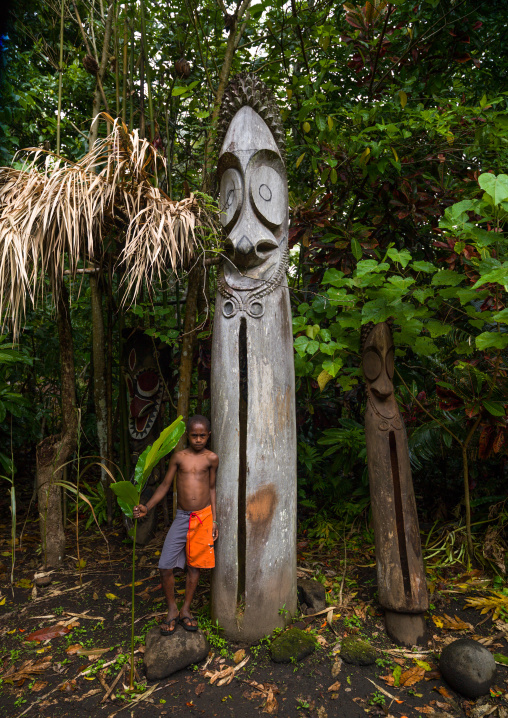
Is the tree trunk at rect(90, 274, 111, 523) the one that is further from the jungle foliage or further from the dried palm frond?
the dried palm frond

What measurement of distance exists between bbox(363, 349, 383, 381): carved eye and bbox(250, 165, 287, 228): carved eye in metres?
0.91

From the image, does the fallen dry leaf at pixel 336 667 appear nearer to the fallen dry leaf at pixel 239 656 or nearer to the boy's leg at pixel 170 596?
the fallen dry leaf at pixel 239 656

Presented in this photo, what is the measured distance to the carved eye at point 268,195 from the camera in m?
2.56

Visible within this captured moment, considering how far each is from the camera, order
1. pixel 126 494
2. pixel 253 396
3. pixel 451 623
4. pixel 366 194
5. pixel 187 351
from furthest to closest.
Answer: pixel 366 194, pixel 187 351, pixel 451 623, pixel 253 396, pixel 126 494

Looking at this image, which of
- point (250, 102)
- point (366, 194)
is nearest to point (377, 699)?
point (250, 102)

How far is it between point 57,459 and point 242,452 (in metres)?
1.52

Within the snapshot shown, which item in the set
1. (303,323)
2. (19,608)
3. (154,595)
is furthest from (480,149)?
(19,608)

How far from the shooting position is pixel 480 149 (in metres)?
3.21

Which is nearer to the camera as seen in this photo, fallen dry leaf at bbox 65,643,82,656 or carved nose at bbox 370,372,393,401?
fallen dry leaf at bbox 65,643,82,656

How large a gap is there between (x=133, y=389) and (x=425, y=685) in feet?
8.74

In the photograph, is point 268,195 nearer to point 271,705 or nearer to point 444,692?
point 271,705

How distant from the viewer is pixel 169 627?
93.0 inches

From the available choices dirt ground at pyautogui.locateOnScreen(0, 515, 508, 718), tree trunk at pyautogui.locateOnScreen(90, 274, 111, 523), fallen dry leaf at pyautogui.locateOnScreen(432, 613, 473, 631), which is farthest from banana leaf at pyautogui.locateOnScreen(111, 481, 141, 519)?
fallen dry leaf at pyautogui.locateOnScreen(432, 613, 473, 631)

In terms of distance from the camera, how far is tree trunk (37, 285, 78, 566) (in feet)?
10.7
